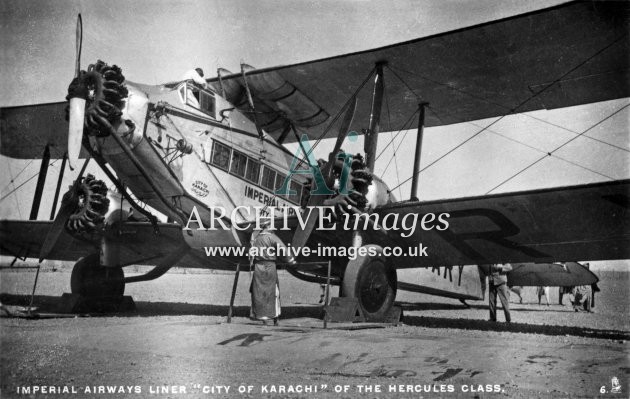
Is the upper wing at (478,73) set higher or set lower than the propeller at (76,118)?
higher

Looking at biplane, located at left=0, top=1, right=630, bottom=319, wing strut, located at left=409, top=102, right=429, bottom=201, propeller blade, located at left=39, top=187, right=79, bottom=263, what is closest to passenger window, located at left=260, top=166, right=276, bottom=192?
biplane, located at left=0, top=1, right=630, bottom=319

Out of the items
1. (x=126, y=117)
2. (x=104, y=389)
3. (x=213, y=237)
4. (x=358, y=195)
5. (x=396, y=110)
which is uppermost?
(x=396, y=110)

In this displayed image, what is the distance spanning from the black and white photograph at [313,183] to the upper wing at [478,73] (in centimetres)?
5

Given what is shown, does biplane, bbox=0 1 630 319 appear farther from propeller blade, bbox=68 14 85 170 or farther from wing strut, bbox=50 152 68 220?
wing strut, bbox=50 152 68 220

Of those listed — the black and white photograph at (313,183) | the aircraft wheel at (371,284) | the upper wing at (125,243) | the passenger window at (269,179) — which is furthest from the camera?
the passenger window at (269,179)

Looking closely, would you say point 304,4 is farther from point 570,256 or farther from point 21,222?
point 21,222

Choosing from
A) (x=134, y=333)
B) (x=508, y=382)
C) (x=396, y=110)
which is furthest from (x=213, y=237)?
(x=508, y=382)

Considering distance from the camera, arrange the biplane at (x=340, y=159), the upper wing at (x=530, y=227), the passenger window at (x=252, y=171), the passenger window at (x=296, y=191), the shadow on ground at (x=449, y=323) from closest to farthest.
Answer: the upper wing at (x=530, y=227) < the biplane at (x=340, y=159) < the shadow on ground at (x=449, y=323) < the passenger window at (x=252, y=171) < the passenger window at (x=296, y=191)

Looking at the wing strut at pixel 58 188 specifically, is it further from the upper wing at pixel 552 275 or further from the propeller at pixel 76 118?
the upper wing at pixel 552 275

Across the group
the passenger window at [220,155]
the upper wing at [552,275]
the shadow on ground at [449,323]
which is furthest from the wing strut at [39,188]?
the upper wing at [552,275]

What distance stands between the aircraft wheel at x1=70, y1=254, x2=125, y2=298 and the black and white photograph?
0.13 ft

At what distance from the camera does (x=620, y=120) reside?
9.34m

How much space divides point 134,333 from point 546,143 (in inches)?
302

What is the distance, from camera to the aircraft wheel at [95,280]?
10648mm
